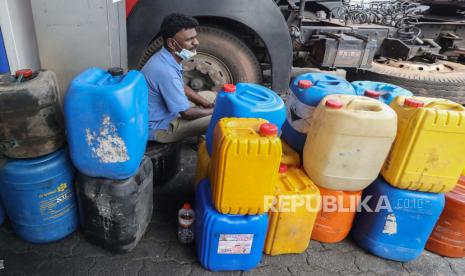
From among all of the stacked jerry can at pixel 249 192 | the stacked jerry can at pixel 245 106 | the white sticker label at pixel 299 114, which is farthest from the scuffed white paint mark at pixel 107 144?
the white sticker label at pixel 299 114

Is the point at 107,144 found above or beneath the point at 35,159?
above

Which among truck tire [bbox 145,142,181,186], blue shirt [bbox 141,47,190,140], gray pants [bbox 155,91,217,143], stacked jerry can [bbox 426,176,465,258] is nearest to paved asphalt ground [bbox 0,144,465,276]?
stacked jerry can [bbox 426,176,465,258]

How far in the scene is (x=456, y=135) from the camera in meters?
1.66

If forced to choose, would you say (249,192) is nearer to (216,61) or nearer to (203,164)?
(203,164)

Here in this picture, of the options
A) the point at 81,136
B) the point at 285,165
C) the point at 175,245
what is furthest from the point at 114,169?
the point at 285,165

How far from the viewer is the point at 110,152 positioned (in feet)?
5.13

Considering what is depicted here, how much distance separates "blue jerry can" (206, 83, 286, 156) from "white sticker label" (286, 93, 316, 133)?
213mm

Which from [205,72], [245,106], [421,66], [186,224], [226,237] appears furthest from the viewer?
[421,66]

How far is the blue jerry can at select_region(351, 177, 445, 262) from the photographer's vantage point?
72.1 inches

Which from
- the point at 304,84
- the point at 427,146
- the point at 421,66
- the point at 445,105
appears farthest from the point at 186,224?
the point at 421,66

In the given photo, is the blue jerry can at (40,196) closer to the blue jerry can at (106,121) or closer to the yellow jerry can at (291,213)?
the blue jerry can at (106,121)

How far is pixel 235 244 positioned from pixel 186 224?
0.36m

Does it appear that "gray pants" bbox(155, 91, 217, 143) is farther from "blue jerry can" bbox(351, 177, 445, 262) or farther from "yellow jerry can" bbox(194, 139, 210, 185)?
"blue jerry can" bbox(351, 177, 445, 262)

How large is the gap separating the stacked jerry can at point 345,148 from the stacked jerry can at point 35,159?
55.4 inches
